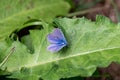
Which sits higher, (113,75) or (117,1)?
(117,1)

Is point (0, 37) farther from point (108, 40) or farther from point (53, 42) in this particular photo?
point (108, 40)

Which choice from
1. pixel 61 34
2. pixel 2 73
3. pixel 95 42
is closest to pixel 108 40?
pixel 95 42

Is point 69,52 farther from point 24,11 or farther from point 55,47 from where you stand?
point 24,11

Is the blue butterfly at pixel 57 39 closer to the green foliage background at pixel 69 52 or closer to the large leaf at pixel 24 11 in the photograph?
the green foliage background at pixel 69 52

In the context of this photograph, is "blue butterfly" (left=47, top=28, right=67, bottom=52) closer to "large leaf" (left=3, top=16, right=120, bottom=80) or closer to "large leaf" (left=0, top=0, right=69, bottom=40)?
"large leaf" (left=3, top=16, right=120, bottom=80)

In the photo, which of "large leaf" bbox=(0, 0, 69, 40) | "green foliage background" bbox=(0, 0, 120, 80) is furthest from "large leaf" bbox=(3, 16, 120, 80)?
"large leaf" bbox=(0, 0, 69, 40)

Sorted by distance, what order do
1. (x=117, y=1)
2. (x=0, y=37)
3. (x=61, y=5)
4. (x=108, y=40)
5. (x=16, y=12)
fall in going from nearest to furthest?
(x=108, y=40), (x=0, y=37), (x=16, y=12), (x=61, y=5), (x=117, y=1)
